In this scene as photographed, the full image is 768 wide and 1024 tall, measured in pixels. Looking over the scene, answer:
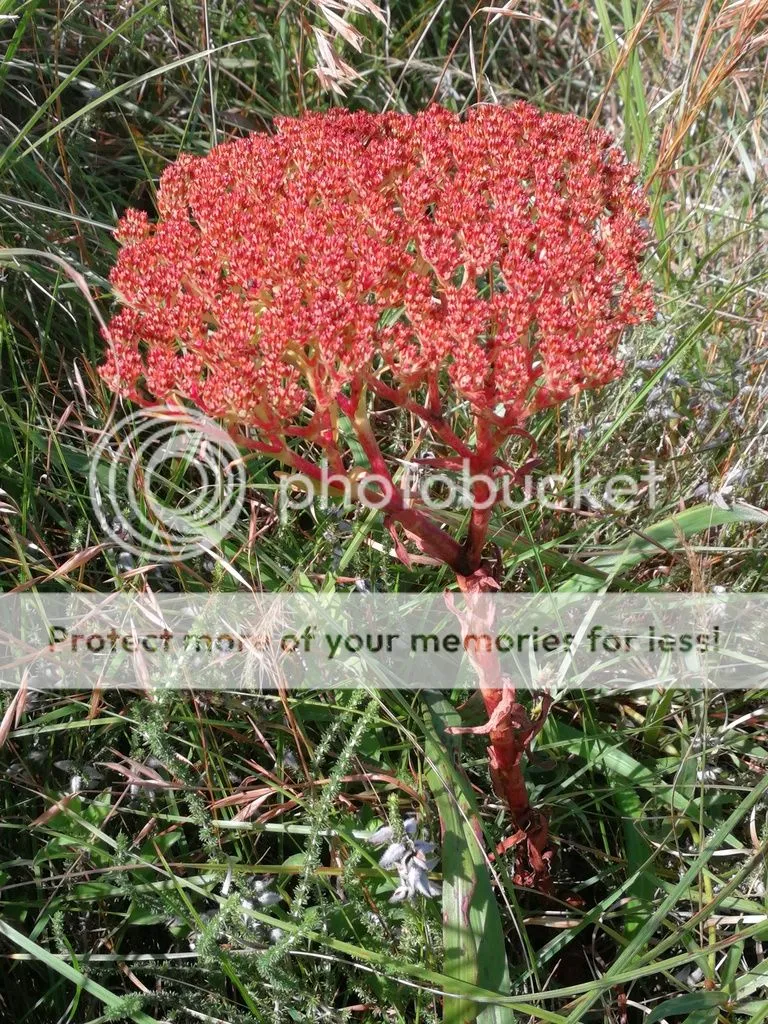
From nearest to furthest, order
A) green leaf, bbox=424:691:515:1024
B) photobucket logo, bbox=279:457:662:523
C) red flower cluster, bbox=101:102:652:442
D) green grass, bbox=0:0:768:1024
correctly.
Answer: red flower cluster, bbox=101:102:652:442 → green leaf, bbox=424:691:515:1024 → green grass, bbox=0:0:768:1024 → photobucket logo, bbox=279:457:662:523

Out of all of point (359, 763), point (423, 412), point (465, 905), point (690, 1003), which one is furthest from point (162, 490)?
point (690, 1003)

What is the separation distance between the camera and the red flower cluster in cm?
124

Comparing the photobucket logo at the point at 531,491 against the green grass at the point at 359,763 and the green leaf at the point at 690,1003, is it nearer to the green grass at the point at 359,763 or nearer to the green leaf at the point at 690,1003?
the green grass at the point at 359,763

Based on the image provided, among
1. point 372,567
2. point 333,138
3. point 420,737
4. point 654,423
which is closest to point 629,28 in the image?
point 654,423

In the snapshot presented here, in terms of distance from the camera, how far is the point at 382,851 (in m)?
1.63

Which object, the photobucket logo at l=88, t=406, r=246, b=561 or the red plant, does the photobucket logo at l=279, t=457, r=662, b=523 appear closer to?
the photobucket logo at l=88, t=406, r=246, b=561

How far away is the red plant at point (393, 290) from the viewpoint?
1245 millimetres

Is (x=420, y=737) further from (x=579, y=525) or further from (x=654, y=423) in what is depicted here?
(x=654, y=423)

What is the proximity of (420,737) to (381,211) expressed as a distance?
927 mm

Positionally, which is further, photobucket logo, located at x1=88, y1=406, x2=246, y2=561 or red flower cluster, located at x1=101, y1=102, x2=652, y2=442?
photobucket logo, located at x1=88, y1=406, x2=246, y2=561

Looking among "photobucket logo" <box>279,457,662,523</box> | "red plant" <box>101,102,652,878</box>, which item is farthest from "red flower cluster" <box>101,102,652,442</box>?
"photobucket logo" <box>279,457,662,523</box>

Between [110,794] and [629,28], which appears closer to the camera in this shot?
[110,794]

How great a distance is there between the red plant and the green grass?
0.79 ft

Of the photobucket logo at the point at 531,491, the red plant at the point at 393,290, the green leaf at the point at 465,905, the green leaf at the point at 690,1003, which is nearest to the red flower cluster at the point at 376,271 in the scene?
the red plant at the point at 393,290
